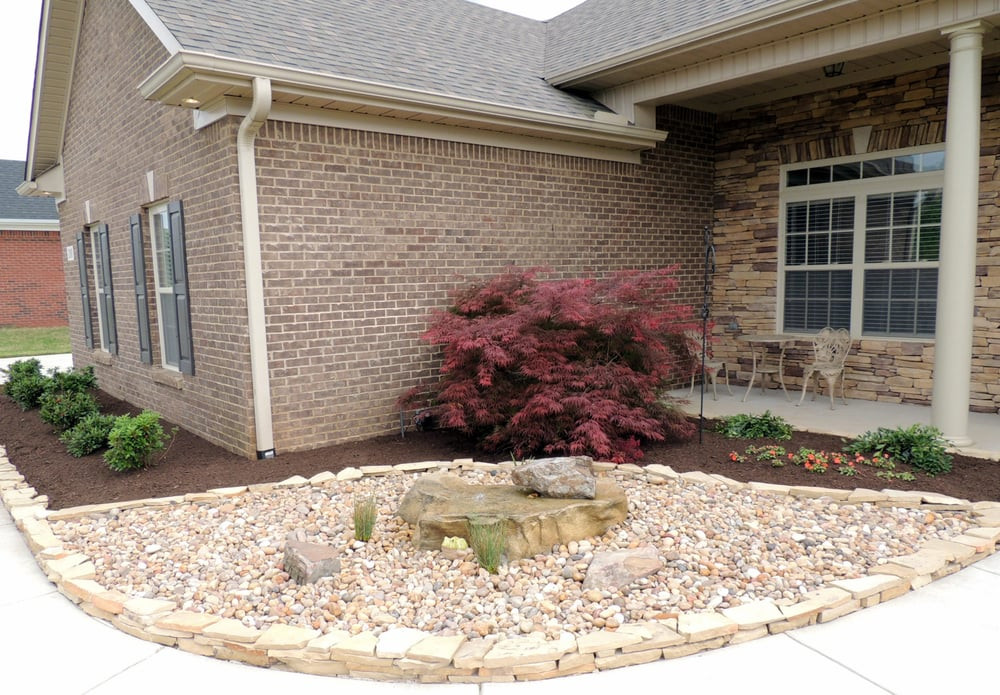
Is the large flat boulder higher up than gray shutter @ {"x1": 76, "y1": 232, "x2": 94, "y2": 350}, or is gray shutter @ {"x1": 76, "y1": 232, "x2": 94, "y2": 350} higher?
gray shutter @ {"x1": 76, "y1": 232, "x2": 94, "y2": 350}

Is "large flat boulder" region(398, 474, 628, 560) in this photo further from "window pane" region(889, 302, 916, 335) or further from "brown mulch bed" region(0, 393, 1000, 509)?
"window pane" region(889, 302, 916, 335)

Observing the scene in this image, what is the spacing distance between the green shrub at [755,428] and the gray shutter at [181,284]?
4915mm

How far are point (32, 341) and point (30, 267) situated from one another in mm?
3027

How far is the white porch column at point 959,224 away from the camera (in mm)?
4969

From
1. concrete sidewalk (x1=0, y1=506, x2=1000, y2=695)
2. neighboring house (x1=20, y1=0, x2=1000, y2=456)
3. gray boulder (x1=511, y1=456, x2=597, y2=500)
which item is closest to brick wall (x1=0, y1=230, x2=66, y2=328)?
neighboring house (x1=20, y1=0, x2=1000, y2=456)

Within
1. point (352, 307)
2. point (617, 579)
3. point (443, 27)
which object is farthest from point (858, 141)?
point (617, 579)

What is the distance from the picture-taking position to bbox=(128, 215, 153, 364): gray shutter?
7324 millimetres

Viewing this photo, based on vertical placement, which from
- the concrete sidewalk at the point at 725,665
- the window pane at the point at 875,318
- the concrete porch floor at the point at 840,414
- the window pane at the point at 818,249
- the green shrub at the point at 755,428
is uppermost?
the window pane at the point at 818,249

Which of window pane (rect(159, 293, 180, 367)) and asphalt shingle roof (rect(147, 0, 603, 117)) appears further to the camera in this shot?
window pane (rect(159, 293, 180, 367))

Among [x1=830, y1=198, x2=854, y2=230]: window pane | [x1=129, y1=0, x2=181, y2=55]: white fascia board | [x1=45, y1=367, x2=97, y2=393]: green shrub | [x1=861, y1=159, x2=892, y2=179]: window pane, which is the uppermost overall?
[x1=129, y1=0, x2=181, y2=55]: white fascia board

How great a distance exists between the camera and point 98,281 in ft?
30.6

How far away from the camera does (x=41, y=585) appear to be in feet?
11.9

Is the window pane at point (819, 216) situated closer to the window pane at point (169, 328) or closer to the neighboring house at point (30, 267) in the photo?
the window pane at point (169, 328)

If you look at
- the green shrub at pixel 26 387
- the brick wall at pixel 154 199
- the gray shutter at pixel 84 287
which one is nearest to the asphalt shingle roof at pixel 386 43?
the brick wall at pixel 154 199
